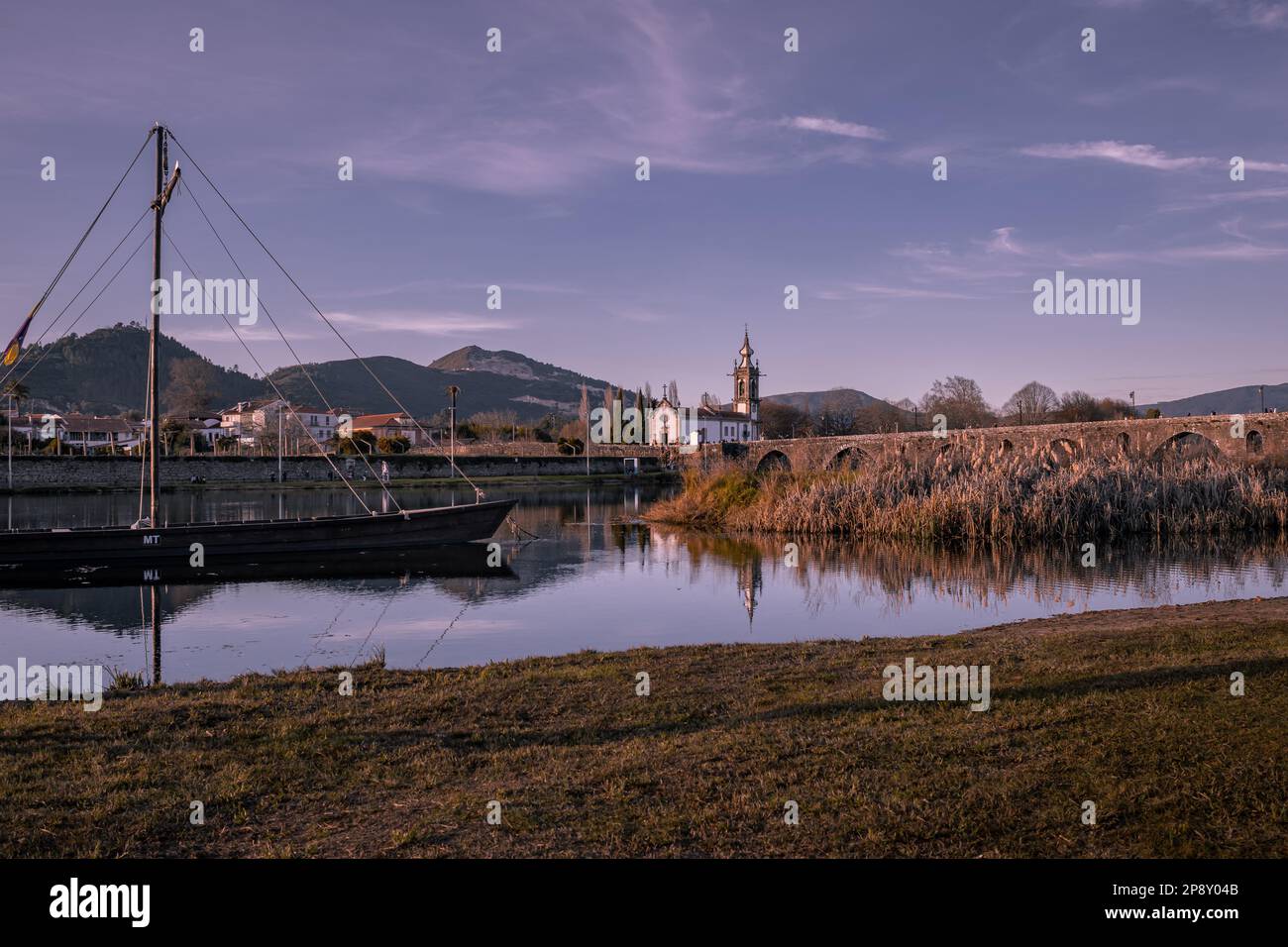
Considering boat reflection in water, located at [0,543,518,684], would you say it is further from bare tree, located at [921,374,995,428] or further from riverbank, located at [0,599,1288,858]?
bare tree, located at [921,374,995,428]

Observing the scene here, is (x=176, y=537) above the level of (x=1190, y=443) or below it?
below

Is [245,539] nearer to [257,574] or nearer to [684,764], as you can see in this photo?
[257,574]

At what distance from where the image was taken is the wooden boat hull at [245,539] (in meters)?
25.4

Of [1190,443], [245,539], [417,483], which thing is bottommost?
[245,539]

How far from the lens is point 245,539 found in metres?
27.8

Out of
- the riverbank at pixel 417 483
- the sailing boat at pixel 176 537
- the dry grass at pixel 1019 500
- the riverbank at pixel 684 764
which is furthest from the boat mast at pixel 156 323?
the riverbank at pixel 417 483

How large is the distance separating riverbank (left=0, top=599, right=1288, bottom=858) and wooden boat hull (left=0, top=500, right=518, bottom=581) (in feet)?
59.3

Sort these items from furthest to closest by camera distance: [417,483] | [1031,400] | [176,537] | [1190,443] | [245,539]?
[1031,400], [417,483], [1190,443], [245,539], [176,537]

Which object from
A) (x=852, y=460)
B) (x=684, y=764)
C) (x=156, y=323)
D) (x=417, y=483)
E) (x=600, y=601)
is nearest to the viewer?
(x=684, y=764)

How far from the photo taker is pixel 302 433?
124688 mm

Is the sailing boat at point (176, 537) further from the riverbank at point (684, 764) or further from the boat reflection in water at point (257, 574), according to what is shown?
the riverbank at point (684, 764)

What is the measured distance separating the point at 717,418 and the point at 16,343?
136842 mm

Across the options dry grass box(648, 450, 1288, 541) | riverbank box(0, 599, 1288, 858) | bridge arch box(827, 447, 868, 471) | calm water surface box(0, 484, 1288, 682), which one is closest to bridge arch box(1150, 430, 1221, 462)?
dry grass box(648, 450, 1288, 541)

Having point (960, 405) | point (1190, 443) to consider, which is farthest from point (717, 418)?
point (1190, 443)
